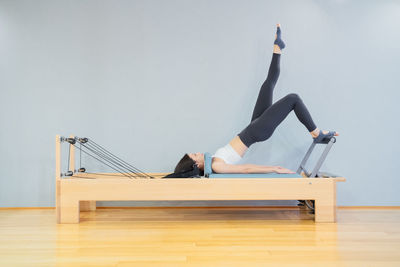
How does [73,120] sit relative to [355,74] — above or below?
below

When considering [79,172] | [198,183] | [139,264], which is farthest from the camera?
[79,172]

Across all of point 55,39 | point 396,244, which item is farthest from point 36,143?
point 396,244

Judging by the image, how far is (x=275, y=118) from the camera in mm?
3025

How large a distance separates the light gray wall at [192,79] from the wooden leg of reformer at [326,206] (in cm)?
77

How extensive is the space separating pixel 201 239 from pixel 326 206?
3.64 feet

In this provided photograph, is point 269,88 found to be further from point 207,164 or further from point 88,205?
point 88,205

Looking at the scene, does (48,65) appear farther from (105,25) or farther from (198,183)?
(198,183)

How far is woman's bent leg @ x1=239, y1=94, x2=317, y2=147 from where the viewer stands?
2975 mm

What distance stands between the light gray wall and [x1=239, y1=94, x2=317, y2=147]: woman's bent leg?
19.3 inches

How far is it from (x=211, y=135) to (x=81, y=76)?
4.60 ft

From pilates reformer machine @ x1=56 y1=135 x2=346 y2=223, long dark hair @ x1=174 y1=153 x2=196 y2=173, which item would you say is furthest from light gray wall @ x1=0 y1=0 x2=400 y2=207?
pilates reformer machine @ x1=56 y1=135 x2=346 y2=223

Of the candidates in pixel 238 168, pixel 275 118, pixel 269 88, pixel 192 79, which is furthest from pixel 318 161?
pixel 192 79

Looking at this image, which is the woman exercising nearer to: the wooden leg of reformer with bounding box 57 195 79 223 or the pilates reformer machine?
the pilates reformer machine

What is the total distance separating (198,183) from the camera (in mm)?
2783
